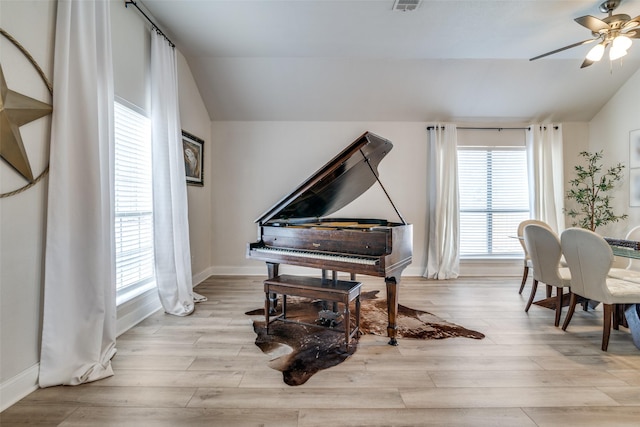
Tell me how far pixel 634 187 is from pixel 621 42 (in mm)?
2662

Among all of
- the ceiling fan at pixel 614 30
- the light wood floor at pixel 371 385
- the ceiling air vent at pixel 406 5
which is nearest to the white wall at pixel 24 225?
the light wood floor at pixel 371 385

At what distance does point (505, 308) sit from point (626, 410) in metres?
1.70

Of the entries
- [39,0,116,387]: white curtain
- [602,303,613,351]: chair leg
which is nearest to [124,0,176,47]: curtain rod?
[39,0,116,387]: white curtain

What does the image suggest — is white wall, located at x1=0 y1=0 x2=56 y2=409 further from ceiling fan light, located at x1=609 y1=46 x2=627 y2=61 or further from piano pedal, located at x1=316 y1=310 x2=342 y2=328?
ceiling fan light, located at x1=609 y1=46 x2=627 y2=61

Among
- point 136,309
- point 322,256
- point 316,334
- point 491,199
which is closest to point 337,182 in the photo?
point 322,256

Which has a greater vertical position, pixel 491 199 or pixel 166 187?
pixel 166 187

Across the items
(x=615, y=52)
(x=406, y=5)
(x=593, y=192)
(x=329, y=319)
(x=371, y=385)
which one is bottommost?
(x=371, y=385)

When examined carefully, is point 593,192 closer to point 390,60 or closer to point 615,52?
point 615,52

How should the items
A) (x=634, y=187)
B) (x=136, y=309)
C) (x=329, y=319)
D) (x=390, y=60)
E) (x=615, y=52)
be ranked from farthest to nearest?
(x=634, y=187) < (x=390, y=60) < (x=136, y=309) < (x=329, y=319) < (x=615, y=52)

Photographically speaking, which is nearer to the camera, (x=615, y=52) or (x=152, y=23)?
(x=615, y=52)

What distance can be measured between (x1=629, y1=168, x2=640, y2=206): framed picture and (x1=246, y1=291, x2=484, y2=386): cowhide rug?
3509 mm

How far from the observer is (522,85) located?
430cm

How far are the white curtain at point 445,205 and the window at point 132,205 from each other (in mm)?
3899

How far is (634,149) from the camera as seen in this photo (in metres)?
4.22
